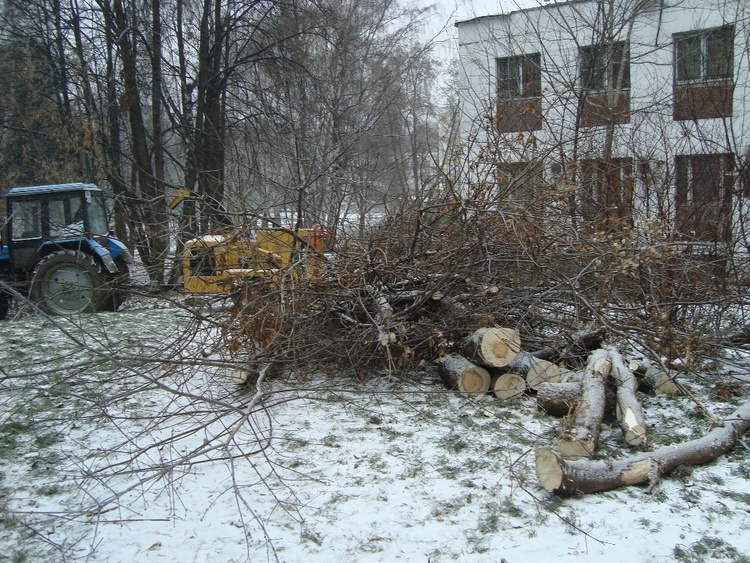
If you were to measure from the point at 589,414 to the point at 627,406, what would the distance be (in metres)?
0.31

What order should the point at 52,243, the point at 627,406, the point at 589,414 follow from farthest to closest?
the point at 52,243, the point at 627,406, the point at 589,414

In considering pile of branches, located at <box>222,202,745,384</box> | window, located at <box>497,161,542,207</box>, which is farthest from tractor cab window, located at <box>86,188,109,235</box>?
window, located at <box>497,161,542,207</box>

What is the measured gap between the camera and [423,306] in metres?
5.31

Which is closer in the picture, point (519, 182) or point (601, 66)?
point (519, 182)

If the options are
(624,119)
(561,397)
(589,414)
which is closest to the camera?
(589,414)

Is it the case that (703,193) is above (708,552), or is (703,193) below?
above

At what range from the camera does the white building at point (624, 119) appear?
6668mm

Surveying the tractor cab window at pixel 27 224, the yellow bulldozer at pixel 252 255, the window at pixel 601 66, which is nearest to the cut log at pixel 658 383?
the yellow bulldozer at pixel 252 255

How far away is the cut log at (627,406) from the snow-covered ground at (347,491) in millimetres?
117

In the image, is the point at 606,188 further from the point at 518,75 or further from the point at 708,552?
the point at 708,552

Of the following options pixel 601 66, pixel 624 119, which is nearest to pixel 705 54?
pixel 601 66

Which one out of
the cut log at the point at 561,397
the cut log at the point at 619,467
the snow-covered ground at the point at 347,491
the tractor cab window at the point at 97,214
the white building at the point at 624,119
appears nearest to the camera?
the snow-covered ground at the point at 347,491

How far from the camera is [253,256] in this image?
5.44m

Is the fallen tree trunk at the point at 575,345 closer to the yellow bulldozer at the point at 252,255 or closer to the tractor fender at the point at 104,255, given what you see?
the yellow bulldozer at the point at 252,255
